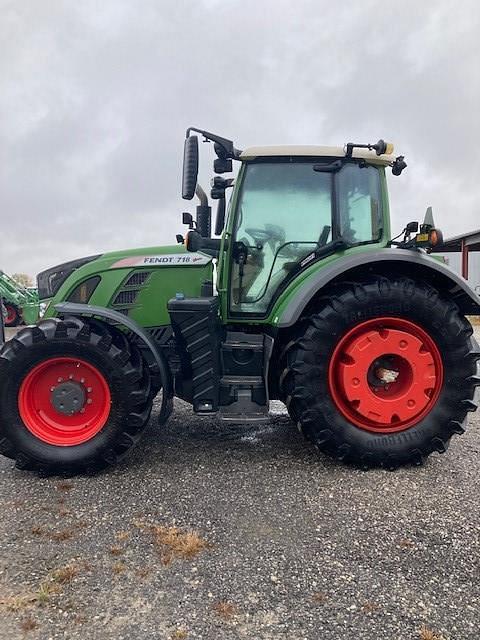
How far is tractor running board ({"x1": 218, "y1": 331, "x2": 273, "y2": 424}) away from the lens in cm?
349

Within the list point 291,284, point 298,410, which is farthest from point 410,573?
point 291,284

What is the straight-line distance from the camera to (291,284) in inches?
140

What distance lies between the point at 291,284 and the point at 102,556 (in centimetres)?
213

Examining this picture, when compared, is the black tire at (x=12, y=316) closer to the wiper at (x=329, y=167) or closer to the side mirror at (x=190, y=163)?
the side mirror at (x=190, y=163)

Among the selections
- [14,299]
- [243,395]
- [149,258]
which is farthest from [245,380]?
[14,299]

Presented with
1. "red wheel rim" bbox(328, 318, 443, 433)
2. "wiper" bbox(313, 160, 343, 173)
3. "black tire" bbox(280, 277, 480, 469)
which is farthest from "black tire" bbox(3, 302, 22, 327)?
"red wheel rim" bbox(328, 318, 443, 433)

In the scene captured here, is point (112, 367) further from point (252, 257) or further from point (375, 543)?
point (375, 543)

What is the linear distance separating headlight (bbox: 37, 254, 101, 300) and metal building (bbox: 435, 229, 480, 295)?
17309mm

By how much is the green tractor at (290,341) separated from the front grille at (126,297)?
0.31 metres

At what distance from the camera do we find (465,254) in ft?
70.3

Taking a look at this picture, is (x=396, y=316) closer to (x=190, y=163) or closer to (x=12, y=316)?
(x=190, y=163)

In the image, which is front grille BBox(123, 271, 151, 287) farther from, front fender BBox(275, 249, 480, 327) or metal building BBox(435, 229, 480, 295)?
metal building BBox(435, 229, 480, 295)

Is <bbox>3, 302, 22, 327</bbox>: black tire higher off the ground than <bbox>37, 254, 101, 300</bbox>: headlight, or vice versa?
<bbox>37, 254, 101, 300</bbox>: headlight

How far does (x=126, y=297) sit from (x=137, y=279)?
17cm
